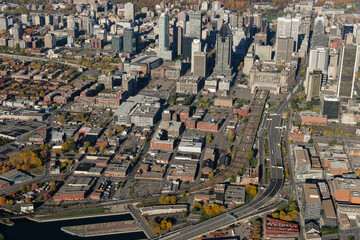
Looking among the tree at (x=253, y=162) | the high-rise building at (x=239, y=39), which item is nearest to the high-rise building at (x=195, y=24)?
the high-rise building at (x=239, y=39)

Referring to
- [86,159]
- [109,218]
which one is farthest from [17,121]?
[109,218]

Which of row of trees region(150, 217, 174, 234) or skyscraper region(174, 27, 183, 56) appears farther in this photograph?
skyscraper region(174, 27, 183, 56)

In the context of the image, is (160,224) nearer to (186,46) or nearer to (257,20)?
(186,46)

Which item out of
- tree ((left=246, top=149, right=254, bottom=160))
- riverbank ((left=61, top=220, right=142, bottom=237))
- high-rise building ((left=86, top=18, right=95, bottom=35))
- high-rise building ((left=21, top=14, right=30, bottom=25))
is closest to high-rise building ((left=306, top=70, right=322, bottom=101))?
tree ((left=246, top=149, right=254, bottom=160))

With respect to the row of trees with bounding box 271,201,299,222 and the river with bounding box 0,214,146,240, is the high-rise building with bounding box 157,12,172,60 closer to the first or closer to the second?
the river with bounding box 0,214,146,240

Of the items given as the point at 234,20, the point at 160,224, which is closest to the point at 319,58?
the point at 234,20

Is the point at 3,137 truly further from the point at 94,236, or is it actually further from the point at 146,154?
the point at 94,236
